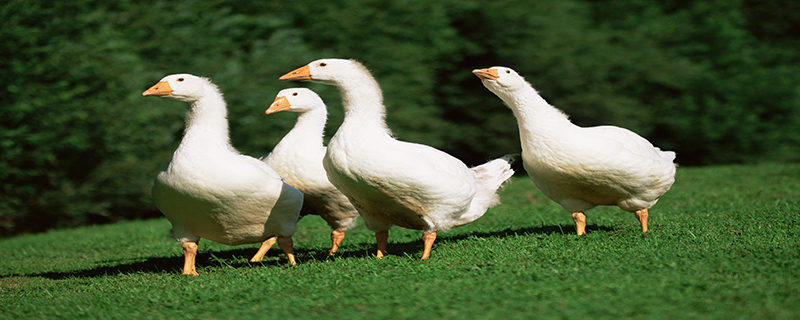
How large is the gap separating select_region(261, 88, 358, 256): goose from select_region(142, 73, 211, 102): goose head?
0.79m

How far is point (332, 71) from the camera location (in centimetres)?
565

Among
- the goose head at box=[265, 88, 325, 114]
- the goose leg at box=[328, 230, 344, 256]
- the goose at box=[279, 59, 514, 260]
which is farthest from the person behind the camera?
the goose leg at box=[328, 230, 344, 256]

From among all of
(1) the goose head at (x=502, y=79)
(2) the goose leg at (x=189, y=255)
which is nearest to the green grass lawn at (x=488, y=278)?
(2) the goose leg at (x=189, y=255)

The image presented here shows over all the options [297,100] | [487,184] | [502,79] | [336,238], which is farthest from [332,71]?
[336,238]

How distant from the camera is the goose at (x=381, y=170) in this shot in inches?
208

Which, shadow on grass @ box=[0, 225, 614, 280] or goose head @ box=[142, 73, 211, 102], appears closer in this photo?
goose head @ box=[142, 73, 211, 102]

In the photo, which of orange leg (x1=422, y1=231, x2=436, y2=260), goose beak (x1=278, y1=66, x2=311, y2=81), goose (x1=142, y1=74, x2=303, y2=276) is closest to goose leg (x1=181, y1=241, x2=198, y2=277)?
goose (x1=142, y1=74, x2=303, y2=276)

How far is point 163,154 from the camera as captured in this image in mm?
15250

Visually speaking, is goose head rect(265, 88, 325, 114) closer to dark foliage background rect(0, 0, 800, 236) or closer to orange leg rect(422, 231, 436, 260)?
orange leg rect(422, 231, 436, 260)

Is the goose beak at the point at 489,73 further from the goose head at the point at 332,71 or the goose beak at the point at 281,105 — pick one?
the goose beak at the point at 281,105

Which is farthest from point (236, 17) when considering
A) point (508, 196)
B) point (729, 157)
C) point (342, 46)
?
point (729, 157)

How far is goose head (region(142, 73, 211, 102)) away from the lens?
5.82 metres

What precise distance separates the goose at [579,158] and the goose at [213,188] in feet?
Answer: 7.27

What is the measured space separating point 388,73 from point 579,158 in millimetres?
15791
